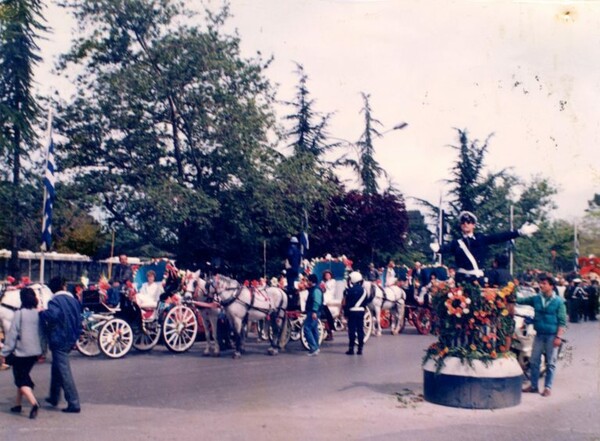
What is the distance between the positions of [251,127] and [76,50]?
6074 mm

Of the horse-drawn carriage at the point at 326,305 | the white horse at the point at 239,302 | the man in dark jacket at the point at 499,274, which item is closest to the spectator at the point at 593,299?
the horse-drawn carriage at the point at 326,305

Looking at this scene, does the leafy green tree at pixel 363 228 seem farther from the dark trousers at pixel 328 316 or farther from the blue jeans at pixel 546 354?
the blue jeans at pixel 546 354

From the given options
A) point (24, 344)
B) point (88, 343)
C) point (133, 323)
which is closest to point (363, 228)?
point (133, 323)

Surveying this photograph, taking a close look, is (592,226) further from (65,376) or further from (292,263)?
(65,376)

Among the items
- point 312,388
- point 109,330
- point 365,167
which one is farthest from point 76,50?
point 312,388

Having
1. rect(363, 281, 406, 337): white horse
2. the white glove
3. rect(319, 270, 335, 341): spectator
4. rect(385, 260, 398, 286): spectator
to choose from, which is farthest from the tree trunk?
the white glove

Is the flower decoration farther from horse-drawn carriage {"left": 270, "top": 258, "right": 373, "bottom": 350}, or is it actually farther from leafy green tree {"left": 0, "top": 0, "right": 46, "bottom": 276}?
leafy green tree {"left": 0, "top": 0, "right": 46, "bottom": 276}

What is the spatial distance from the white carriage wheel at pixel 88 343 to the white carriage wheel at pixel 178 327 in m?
1.45

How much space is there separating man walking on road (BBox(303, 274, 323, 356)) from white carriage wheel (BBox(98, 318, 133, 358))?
12.8ft

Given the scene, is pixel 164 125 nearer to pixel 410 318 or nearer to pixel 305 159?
pixel 305 159

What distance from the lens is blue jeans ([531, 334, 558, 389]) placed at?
1078 cm

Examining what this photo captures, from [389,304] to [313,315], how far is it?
Result: 5921mm

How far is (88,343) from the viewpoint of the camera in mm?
15547

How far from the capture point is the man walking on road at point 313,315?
16031 mm
